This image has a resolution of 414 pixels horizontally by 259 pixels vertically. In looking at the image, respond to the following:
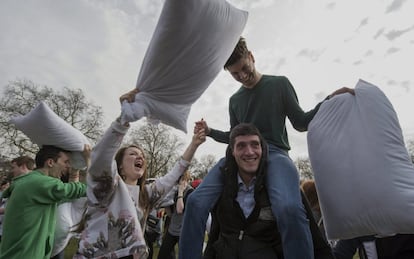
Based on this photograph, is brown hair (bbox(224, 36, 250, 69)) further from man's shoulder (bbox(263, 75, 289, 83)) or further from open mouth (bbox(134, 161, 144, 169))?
open mouth (bbox(134, 161, 144, 169))

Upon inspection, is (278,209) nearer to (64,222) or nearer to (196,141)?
(196,141)

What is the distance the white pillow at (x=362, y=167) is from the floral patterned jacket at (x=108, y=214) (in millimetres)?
1490

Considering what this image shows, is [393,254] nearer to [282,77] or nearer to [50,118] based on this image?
[282,77]

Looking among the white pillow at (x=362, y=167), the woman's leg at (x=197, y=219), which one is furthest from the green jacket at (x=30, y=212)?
the white pillow at (x=362, y=167)

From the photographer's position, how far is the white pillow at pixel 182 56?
1.73 metres

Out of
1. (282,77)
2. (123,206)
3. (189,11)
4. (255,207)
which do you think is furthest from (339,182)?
(123,206)

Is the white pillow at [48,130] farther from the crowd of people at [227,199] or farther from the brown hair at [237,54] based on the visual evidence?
the brown hair at [237,54]

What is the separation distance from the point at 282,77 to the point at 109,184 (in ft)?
6.01

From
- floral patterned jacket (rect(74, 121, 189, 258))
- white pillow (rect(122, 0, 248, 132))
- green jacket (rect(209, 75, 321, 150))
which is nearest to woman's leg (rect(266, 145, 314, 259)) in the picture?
green jacket (rect(209, 75, 321, 150))

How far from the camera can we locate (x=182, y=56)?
1873 mm

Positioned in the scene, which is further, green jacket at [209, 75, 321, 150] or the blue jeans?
green jacket at [209, 75, 321, 150]

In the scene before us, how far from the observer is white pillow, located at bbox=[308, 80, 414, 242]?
1664 millimetres

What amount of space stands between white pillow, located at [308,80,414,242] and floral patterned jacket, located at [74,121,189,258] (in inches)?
58.7

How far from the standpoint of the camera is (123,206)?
2299 mm
